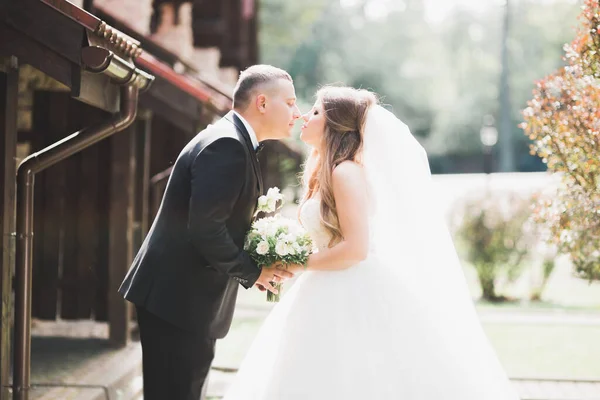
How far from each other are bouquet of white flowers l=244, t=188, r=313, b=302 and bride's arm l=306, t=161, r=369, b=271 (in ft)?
0.44

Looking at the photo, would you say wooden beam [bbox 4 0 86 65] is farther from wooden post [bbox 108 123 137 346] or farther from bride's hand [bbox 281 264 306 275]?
wooden post [bbox 108 123 137 346]

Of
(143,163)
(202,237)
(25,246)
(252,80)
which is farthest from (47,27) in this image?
(143,163)

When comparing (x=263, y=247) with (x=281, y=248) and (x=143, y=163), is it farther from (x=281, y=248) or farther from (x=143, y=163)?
(x=143, y=163)

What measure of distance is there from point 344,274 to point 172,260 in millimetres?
913

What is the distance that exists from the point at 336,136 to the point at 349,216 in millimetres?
490

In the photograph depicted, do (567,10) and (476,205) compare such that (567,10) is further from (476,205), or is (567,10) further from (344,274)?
(344,274)

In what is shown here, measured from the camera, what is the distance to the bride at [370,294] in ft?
14.6

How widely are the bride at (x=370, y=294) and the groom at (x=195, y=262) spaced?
0.31 metres

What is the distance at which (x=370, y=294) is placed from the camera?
15.1ft

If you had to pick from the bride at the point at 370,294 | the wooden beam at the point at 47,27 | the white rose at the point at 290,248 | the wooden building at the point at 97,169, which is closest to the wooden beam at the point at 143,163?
the wooden building at the point at 97,169

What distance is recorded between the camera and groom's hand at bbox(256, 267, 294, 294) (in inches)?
175

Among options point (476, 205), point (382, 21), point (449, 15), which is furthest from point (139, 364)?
point (449, 15)

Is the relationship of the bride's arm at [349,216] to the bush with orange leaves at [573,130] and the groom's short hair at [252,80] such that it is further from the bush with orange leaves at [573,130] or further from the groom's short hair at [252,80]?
the bush with orange leaves at [573,130]

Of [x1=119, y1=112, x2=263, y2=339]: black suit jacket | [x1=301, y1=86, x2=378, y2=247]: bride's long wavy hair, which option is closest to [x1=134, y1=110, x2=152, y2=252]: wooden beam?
[x1=301, y1=86, x2=378, y2=247]: bride's long wavy hair
